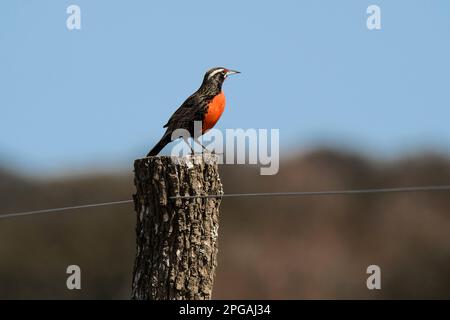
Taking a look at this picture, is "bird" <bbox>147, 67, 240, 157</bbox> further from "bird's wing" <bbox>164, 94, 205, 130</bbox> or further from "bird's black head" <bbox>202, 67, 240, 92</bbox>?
"bird's black head" <bbox>202, 67, 240, 92</bbox>

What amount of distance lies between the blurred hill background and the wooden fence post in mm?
14954

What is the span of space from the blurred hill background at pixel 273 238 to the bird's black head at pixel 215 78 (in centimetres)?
1143

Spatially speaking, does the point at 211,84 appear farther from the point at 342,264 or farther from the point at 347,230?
the point at 347,230

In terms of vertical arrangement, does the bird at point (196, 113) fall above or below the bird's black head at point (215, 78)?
below

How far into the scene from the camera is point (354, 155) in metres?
34.9

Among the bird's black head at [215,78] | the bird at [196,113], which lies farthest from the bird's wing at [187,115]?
the bird's black head at [215,78]

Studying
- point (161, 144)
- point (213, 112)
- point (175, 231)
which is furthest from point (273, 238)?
point (175, 231)

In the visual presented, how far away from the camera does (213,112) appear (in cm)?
995

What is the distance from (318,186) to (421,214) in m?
4.76

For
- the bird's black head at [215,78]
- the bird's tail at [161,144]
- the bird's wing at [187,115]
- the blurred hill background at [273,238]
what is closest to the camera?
the bird's tail at [161,144]

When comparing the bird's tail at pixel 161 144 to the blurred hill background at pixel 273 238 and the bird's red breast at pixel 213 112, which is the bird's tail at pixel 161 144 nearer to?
the bird's red breast at pixel 213 112

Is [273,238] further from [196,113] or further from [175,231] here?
[175,231]

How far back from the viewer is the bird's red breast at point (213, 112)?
9906 mm

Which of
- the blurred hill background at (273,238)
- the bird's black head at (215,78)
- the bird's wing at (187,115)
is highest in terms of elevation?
the bird's black head at (215,78)
